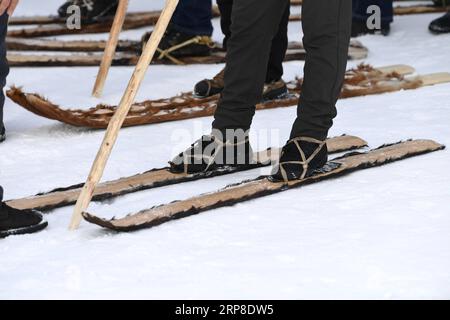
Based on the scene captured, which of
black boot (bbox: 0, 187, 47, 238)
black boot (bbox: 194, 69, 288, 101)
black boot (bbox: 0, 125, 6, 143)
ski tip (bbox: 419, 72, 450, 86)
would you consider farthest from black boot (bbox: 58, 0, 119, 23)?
black boot (bbox: 0, 187, 47, 238)

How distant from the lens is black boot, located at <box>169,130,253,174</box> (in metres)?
2.80

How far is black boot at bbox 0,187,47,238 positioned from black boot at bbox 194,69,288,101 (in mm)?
1403

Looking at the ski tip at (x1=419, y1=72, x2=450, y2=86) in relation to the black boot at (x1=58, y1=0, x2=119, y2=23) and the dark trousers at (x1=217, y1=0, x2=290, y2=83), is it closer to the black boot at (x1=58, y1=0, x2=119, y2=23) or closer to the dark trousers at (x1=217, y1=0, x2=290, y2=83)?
the dark trousers at (x1=217, y1=0, x2=290, y2=83)

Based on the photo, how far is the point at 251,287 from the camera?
2000 millimetres

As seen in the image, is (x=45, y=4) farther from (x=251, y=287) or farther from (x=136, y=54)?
(x=251, y=287)

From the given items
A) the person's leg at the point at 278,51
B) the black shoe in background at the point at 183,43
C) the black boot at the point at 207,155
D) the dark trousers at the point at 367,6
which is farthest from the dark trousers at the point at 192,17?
the black boot at the point at 207,155

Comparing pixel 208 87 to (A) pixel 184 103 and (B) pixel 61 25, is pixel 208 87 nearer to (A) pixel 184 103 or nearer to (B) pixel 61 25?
(A) pixel 184 103

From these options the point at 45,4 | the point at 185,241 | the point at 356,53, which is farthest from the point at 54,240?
the point at 45,4

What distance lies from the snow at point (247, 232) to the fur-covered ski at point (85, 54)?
0.84 meters

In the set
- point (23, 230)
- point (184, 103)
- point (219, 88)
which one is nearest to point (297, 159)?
point (23, 230)

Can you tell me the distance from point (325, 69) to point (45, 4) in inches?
142

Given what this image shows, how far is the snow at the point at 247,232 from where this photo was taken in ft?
6.61
